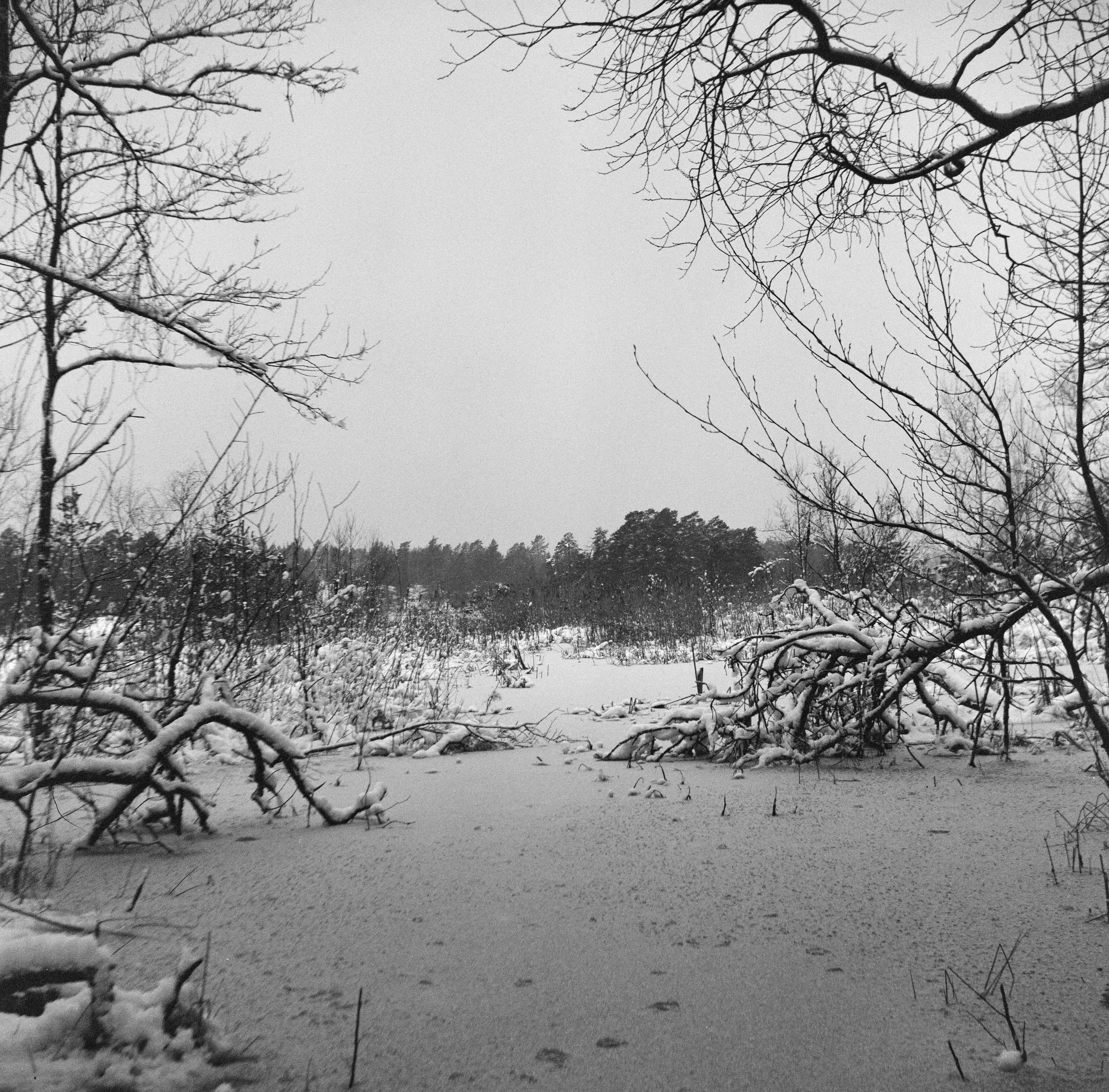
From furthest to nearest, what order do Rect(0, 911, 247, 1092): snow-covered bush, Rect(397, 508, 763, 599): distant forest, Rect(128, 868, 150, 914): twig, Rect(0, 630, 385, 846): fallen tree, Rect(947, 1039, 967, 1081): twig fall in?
Rect(397, 508, 763, 599): distant forest < Rect(0, 630, 385, 846): fallen tree < Rect(128, 868, 150, 914): twig < Rect(947, 1039, 967, 1081): twig < Rect(0, 911, 247, 1092): snow-covered bush

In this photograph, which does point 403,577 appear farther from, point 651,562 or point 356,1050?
point 651,562

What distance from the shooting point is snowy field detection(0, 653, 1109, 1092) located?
1.12 m

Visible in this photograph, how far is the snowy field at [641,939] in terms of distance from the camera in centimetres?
112

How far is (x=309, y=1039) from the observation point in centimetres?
117

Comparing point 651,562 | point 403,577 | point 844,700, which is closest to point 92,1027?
point 844,700

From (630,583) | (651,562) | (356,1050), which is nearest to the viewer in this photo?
(356,1050)

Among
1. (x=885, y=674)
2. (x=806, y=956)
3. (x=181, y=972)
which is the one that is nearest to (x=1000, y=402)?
(x=885, y=674)

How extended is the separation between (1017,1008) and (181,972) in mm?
1393

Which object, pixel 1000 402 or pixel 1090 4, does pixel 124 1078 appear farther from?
pixel 1000 402

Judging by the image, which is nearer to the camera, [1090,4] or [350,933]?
[350,933]

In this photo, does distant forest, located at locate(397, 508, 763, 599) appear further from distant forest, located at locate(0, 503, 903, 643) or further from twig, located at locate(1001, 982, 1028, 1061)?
twig, located at locate(1001, 982, 1028, 1061)

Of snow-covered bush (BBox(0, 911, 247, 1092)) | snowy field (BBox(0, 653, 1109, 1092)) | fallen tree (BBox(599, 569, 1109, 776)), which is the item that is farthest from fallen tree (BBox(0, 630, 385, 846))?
fallen tree (BBox(599, 569, 1109, 776))

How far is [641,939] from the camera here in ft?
5.24

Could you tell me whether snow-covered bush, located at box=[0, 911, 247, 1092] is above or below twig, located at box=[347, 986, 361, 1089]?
above
